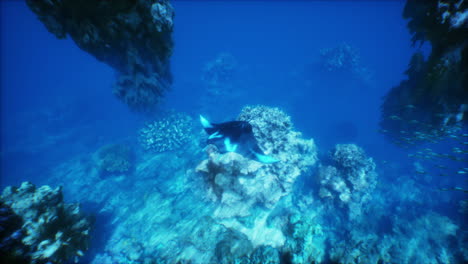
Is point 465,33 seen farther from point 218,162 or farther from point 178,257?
point 178,257

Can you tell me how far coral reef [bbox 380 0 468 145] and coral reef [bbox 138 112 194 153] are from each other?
8.88 metres

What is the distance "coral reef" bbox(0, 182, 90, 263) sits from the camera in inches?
150

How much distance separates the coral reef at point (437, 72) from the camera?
4.49m

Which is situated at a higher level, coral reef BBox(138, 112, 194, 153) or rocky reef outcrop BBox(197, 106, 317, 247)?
coral reef BBox(138, 112, 194, 153)

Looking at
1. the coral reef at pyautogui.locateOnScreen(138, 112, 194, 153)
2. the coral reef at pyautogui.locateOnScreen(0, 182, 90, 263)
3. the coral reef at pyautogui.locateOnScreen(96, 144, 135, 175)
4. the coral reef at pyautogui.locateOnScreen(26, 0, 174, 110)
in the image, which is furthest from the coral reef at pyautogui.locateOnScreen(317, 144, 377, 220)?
the coral reef at pyautogui.locateOnScreen(96, 144, 135, 175)

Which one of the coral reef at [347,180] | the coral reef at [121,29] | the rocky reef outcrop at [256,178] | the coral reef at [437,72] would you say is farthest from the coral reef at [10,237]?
the coral reef at [437,72]

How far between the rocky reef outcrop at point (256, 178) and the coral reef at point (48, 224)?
3.52 meters

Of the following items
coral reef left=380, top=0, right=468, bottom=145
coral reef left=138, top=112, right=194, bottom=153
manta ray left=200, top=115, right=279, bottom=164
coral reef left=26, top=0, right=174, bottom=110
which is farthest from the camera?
coral reef left=138, top=112, right=194, bottom=153

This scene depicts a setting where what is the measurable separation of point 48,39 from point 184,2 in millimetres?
46242

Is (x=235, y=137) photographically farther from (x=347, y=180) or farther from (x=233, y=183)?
(x=347, y=180)

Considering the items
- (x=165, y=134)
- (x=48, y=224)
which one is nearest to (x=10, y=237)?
(x=48, y=224)

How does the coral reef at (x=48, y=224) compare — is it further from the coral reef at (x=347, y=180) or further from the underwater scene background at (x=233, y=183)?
the coral reef at (x=347, y=180)

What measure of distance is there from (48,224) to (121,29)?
551 centimetres

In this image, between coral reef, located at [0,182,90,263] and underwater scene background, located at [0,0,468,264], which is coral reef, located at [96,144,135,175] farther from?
coral reef, located at [0,182,90,263]
